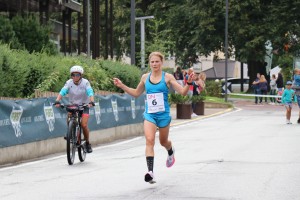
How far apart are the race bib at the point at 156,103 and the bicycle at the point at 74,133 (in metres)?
3.25

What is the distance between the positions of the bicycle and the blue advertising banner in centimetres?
117

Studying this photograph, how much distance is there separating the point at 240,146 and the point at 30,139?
4.68 metres

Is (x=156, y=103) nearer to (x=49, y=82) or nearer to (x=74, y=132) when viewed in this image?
(x=74, y=132)

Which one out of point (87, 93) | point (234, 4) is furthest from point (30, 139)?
point (234, 4)

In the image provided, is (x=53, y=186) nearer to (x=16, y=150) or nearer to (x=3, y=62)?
(x=16, y=150)

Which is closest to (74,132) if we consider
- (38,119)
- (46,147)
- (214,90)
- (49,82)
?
(38,119)

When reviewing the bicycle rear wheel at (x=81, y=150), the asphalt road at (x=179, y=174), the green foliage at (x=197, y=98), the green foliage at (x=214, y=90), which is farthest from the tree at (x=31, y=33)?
the green foliage at (x=214, y=90)

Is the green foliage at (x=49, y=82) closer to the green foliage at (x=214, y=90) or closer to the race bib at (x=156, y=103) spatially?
the race bib at (x=156, y=103)

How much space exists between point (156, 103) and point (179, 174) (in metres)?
1.59

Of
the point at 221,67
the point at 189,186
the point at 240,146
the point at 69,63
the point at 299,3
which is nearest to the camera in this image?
the point at 189,186

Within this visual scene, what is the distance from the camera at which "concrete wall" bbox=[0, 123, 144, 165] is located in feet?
50.1

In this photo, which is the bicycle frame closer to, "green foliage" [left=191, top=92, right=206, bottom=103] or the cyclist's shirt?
the cyclist's shirt

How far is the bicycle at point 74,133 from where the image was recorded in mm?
14523

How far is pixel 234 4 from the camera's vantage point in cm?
5638
